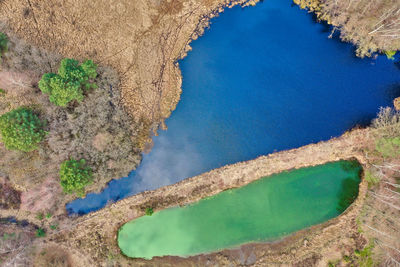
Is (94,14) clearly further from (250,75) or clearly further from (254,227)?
(254,227)

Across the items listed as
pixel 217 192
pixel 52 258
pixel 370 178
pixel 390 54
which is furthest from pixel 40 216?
pixel 390 54

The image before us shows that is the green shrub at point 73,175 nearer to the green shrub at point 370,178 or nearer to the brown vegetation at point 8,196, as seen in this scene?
the brown vegetation at point 8,196

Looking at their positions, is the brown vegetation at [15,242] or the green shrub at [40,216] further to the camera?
the green shrub at [40,216]

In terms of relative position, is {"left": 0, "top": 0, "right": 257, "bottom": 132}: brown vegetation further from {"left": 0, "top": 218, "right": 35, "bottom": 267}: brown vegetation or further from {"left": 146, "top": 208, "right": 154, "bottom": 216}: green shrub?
{"left": 0, "top": 218, "right": 35, "bottom": 267}: brown vegetation

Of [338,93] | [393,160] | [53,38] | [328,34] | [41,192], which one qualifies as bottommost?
[393,160]

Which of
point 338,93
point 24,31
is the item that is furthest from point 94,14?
point 338,93

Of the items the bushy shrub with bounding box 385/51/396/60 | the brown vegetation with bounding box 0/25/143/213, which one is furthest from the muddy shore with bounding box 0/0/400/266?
the bushy shrub with bounding box 385/51/396/60

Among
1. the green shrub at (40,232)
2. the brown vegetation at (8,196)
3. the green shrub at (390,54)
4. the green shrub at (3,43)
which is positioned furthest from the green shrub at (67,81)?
the green shrub at (390,54)

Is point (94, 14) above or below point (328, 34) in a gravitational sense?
above
